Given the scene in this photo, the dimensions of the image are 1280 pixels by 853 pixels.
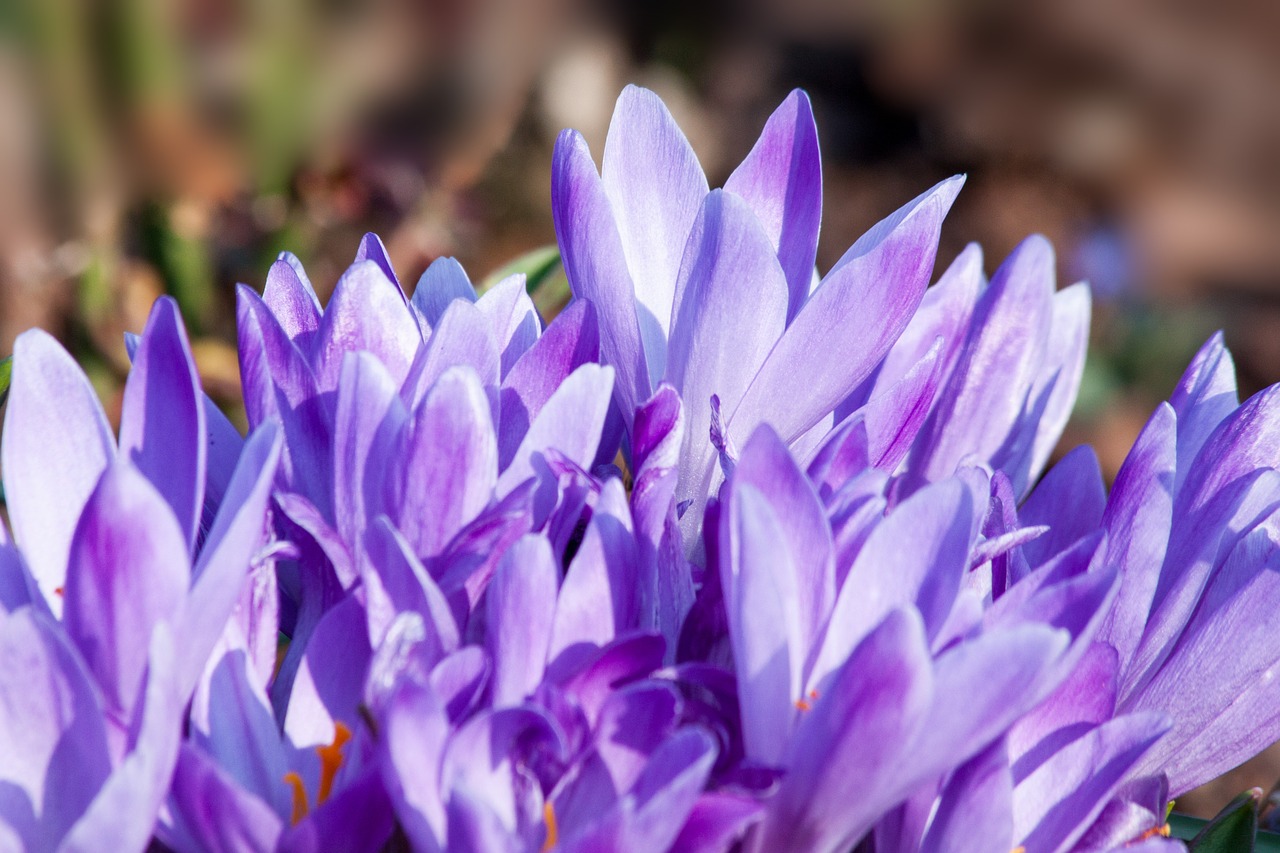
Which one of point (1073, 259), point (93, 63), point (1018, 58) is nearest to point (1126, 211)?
point (1073, 259)

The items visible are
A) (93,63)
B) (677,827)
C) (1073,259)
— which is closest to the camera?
(677,827)

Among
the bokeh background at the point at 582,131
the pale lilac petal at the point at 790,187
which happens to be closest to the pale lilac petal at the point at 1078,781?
the pale lilac petal at the point at 790,187

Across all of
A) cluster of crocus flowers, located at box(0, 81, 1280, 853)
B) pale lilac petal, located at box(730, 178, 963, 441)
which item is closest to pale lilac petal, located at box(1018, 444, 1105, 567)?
cluster of crocus flowers, located at box(0, 81, 1280, 853)

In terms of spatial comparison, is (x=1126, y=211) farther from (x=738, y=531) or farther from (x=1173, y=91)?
(x=738, y=531)

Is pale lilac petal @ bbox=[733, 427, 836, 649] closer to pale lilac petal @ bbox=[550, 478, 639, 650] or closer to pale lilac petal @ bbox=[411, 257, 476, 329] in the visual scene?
pale lilac petal @ bbox=[550, 478, 639, 650]

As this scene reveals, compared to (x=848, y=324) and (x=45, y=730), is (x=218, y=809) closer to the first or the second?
(x=45, y=730)

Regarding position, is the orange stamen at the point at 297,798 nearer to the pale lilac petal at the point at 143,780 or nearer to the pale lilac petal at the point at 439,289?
the pale lilac petal at the point at 143,780
